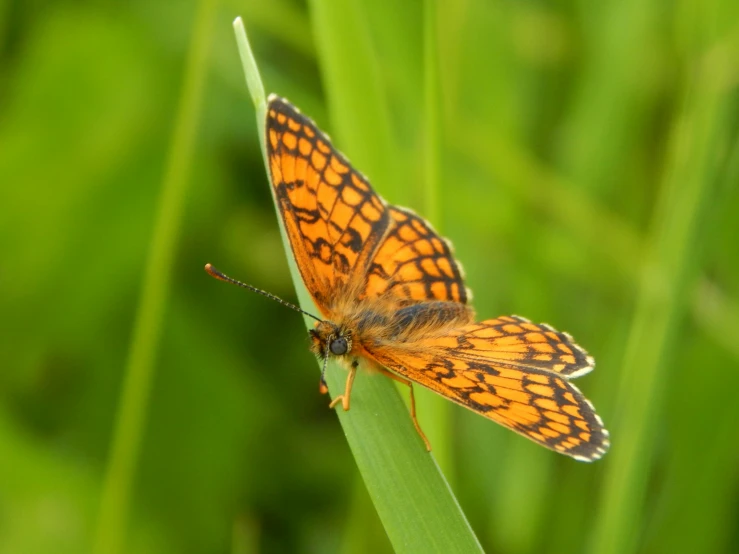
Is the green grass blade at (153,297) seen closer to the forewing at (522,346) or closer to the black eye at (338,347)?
the black eye at (338,347)

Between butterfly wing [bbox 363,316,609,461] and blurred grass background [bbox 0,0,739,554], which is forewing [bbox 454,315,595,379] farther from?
blurred grass background [bbox 0,0,739,554]

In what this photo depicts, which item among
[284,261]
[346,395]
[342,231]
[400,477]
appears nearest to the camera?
[400,477]

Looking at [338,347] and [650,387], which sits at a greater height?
[650,387]

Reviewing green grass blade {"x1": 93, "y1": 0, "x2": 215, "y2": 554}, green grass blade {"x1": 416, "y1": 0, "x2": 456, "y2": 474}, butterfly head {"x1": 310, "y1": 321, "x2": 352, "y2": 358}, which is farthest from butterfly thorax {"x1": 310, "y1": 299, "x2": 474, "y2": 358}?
green grass blade {"x1": 93, "y1": 0, "x2": 215, "y2": 554}

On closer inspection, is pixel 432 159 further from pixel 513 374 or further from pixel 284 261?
pixel 284 261

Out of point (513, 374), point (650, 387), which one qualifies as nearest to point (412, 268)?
point (513, 374)

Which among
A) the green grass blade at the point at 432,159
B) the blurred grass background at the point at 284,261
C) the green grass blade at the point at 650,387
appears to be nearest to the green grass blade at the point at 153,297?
the blurred grass background at the point at 284,261

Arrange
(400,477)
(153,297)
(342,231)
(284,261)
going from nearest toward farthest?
1. (400,477)
2. (153,297)
3. (342,231)
4. (284,261)

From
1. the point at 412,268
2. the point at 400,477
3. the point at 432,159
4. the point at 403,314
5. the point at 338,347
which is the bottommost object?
the point at 400,477
